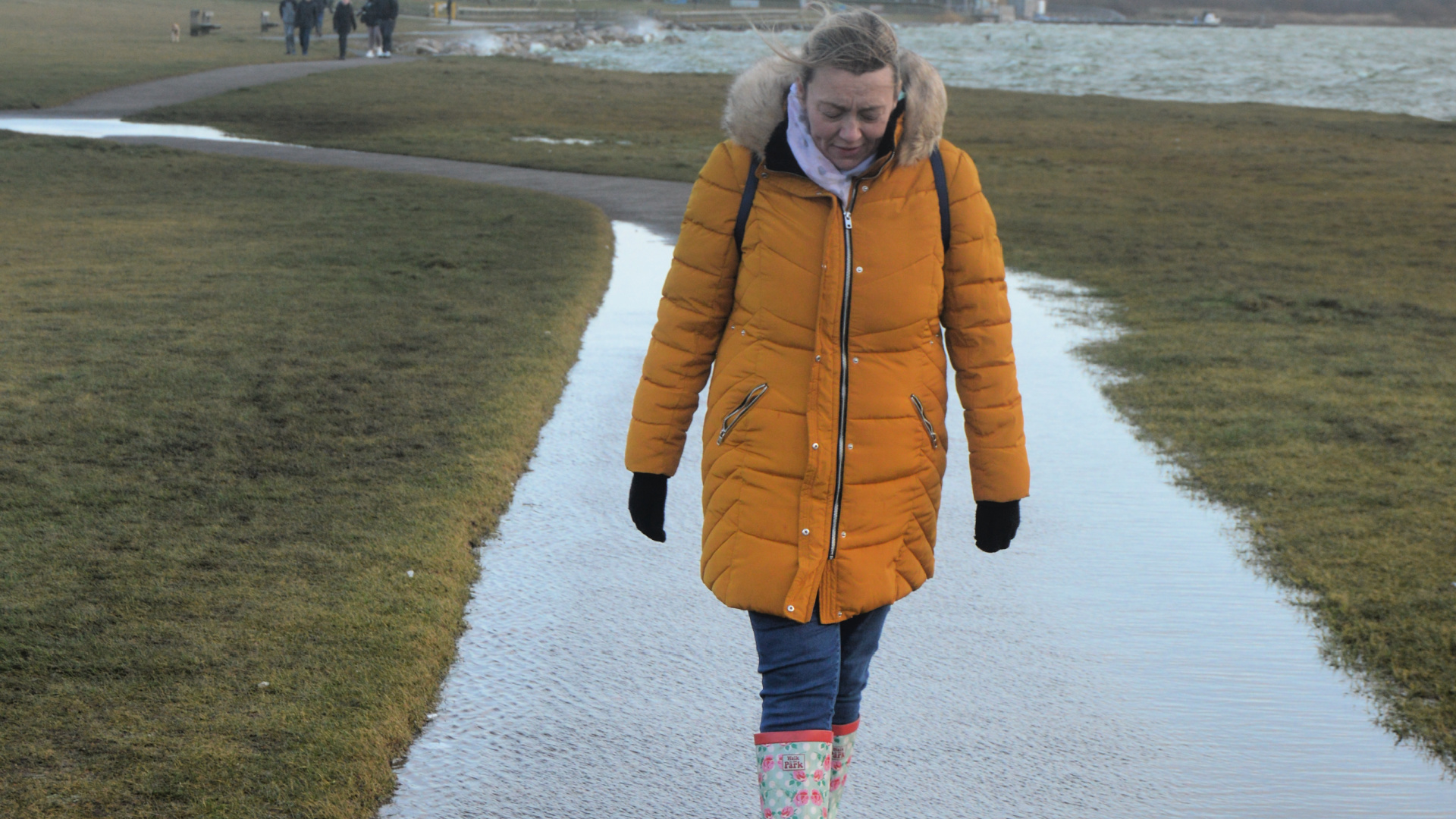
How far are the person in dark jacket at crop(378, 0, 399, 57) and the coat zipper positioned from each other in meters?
43.0

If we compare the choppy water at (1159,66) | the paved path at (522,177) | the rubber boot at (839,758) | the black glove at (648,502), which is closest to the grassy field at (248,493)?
the black glove at (648,502)

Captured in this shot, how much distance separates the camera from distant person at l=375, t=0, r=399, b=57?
42.2 metres

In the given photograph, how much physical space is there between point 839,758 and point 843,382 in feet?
2.87

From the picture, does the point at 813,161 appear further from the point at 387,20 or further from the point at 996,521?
the point at 387,20

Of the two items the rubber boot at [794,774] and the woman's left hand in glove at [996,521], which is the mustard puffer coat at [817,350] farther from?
the rubber boot at [794,774]

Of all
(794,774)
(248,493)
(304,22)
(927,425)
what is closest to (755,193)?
(927,425)

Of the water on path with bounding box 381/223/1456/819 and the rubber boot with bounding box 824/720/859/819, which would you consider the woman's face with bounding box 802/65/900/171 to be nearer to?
the rubber boot with bounding box 824/720/859/819

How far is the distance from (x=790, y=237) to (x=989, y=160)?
20.6m

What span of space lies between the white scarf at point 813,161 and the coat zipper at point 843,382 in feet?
0.08

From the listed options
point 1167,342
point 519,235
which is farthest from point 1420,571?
point 519,235

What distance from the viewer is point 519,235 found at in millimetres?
11695

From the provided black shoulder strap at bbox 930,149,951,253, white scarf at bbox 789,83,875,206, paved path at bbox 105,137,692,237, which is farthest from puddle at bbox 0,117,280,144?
black shoulder strap at bbox 930,149,951,253

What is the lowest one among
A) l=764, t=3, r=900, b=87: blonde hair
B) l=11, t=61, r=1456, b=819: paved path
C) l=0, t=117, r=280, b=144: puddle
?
l=11, t=61, r=1456, b=819: paved path

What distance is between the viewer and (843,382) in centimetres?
260
